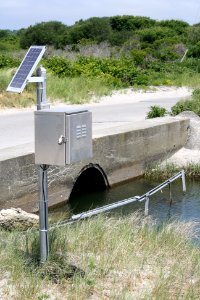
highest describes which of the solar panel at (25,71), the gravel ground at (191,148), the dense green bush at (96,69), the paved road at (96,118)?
the solar panel at (25,71)

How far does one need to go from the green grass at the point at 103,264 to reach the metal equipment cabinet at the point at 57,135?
930mm

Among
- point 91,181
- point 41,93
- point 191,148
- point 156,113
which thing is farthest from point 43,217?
point 156,113

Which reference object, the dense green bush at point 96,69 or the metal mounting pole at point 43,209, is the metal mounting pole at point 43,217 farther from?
the dense green bush at point 96,69

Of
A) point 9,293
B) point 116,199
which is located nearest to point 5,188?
point 116,199

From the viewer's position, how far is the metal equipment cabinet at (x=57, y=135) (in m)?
5.47

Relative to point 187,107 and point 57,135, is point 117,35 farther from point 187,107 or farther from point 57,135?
point 57,135

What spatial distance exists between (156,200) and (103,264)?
6896mm

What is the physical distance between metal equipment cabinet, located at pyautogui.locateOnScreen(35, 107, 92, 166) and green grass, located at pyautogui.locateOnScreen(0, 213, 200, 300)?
36.6 inches

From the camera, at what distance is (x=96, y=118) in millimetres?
18359

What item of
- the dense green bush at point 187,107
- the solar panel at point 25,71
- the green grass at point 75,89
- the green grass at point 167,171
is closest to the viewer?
the solar panel at point 25,71

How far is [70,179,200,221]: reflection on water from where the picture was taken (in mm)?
11602

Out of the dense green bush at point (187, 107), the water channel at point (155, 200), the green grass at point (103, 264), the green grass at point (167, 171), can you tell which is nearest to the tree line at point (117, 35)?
the dense green bush at point (187, 107)

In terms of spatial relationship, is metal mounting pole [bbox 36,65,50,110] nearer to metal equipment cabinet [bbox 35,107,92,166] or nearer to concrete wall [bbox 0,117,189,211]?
metal equipment cabinet [bbox 35,107,92,166]

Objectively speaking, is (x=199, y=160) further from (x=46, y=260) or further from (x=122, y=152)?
(x=46, y=260)
